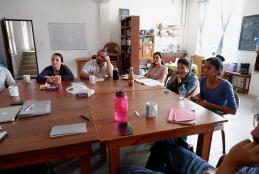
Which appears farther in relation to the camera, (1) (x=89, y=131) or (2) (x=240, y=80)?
(2) (x=240, y=80)

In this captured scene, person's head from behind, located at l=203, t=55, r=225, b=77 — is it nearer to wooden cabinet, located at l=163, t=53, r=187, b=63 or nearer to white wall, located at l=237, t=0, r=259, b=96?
white wall, located at l=237, t=0, r=259, b=96

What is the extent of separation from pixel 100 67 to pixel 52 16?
3.30 metres

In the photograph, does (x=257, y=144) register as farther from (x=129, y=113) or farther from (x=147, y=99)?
(x=147, y=99)

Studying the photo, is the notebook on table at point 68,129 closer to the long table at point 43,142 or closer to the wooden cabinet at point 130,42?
the long table at point 43,142

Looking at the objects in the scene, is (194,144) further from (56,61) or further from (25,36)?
(25,36)

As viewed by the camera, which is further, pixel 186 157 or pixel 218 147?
pixel 218 147

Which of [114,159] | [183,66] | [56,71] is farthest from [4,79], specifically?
[183,66]

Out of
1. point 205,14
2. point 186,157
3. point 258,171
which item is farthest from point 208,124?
point 205,14

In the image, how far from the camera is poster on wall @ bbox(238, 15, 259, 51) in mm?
3951

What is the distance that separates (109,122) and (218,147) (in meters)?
1.53

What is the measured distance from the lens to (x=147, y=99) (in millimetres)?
1718

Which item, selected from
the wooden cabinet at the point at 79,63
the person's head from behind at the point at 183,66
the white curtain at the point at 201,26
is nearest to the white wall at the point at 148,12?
the white curtain at the point at 201,26

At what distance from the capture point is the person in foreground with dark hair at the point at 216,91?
1703 mm

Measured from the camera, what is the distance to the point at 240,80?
174 inches
